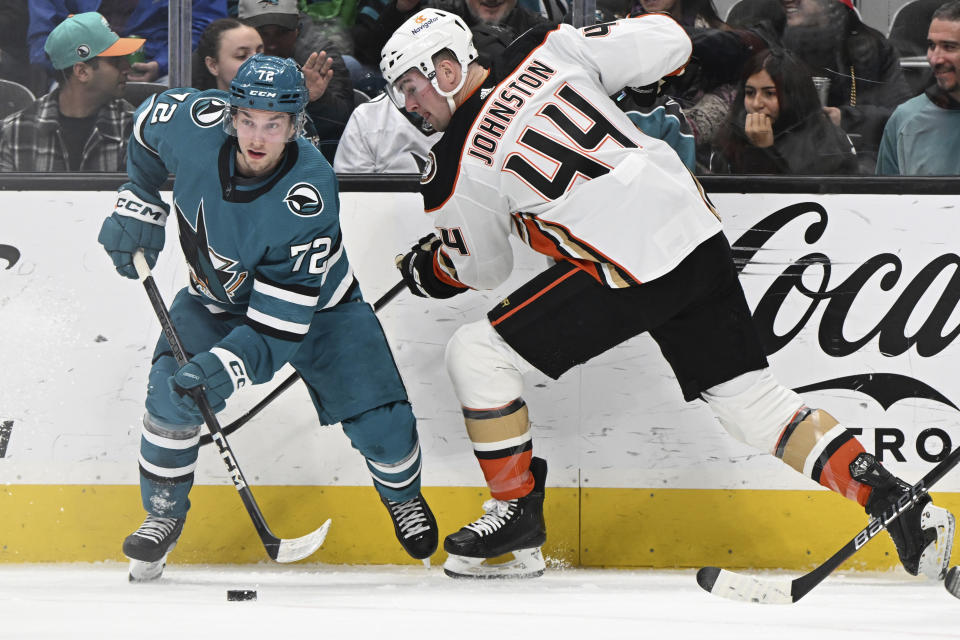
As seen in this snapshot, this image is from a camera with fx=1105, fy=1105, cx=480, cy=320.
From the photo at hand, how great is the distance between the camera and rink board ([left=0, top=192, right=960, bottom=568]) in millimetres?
2811

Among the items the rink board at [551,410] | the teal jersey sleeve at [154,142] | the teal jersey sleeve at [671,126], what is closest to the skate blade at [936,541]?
the rink board at [551,410]

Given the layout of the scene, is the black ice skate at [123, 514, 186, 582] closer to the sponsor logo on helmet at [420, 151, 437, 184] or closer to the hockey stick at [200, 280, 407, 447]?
the hockey stick at [200, 280, 407, 447]

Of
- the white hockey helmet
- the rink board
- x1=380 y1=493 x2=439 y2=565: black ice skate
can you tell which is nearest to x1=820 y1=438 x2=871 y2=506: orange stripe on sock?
the rink board

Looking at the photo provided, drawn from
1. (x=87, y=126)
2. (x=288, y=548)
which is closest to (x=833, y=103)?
(x=288, y=548)

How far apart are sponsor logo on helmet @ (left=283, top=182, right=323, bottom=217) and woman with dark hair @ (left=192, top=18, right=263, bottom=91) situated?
0.56m

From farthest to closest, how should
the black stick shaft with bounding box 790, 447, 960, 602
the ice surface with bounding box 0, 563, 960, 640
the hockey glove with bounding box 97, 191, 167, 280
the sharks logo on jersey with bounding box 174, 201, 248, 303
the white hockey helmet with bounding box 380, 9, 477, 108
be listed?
the hockey glove with bounding box 97, 191, 167, 280 → the sharks logo on jersey with bounding box 174, 201, 248, 303 → the white hockey helmet with bounding box 380, 9, 477, 108 → the black stick shaft with bounding box 790, 447, 960, 602 → the ice surface with bounding box 0, 563, 960, 640

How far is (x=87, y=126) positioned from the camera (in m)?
2.89

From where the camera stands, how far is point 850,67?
9.21ft

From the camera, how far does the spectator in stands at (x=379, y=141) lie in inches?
113

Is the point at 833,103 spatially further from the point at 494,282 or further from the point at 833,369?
the point at 494,282

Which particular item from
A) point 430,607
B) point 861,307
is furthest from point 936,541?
point 430,607

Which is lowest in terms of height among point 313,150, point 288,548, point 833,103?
point 288,548

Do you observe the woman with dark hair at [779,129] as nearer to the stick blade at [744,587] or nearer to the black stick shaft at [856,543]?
the black stick shaft at [856,543]

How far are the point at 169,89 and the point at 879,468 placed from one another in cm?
194
